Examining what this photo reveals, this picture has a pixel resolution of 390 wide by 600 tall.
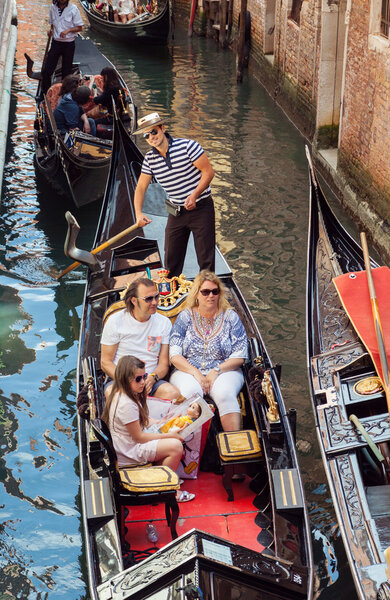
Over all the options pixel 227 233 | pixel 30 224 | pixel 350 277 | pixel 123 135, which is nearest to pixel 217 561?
pixel 350 277

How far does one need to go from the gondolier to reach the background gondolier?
322cm

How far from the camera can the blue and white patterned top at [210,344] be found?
8.86 ft

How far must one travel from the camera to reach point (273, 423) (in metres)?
2.38

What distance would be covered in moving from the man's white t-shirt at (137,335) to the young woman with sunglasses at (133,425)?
1.35ft

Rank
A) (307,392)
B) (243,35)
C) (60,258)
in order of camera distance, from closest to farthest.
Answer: (307,392)
(60,258)
(243,35)

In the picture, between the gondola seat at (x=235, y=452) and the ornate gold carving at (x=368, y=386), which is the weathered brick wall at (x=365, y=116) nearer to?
the ornate gold carving at (x=368, y=386)

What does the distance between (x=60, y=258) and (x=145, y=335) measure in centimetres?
211

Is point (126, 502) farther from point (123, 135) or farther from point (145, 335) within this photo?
point (123, 135)

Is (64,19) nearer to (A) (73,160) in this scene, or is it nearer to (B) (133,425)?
(A) (73,160)

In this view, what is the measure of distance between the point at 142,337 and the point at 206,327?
0.69ft

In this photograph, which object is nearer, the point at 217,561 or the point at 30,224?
the point at 217,561

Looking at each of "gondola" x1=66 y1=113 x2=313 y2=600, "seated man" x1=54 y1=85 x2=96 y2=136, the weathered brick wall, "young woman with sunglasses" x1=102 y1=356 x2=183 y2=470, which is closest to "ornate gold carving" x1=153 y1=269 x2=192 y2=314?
"gondola" x1=66 y1=113 x2=313 y2=600

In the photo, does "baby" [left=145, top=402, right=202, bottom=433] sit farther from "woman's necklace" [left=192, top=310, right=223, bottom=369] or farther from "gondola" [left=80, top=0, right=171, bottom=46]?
"gondola" [left=80, top=0, right=171, bottom=46]

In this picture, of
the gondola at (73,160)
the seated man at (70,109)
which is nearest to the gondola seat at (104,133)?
the gondola at (73,160)
